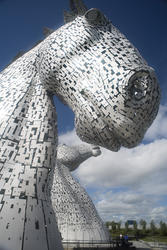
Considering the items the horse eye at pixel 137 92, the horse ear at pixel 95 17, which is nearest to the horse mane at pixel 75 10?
the horse ear at pixel 95 17

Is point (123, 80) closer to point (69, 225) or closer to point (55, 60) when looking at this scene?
point (55, 60)

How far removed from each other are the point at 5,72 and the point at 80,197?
8.86 meters

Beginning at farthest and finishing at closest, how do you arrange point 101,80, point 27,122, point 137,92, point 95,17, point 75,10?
point 75,10 → point 95,17 → point 27,122 → point 101,80 → point 137,92

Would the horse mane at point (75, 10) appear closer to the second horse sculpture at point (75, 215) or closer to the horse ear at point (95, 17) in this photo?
the horse ear at point (95, 17)

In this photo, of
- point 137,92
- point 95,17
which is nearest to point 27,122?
point 137,92

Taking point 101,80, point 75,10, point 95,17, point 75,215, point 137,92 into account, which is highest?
point 75,10

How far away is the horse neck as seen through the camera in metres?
2.56

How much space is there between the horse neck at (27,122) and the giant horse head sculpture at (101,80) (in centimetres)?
21

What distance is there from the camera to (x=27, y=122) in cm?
275

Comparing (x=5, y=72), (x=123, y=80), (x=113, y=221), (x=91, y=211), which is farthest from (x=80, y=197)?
(x=113, y=221)

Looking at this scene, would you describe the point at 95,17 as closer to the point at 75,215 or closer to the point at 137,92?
the point at 137,92

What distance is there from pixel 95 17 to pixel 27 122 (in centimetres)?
156

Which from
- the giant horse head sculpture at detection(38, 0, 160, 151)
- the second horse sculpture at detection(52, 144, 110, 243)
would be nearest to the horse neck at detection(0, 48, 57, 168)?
the giant horse head sculpture at detection(38, 0, 160, 151)

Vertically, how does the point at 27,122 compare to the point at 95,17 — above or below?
below
